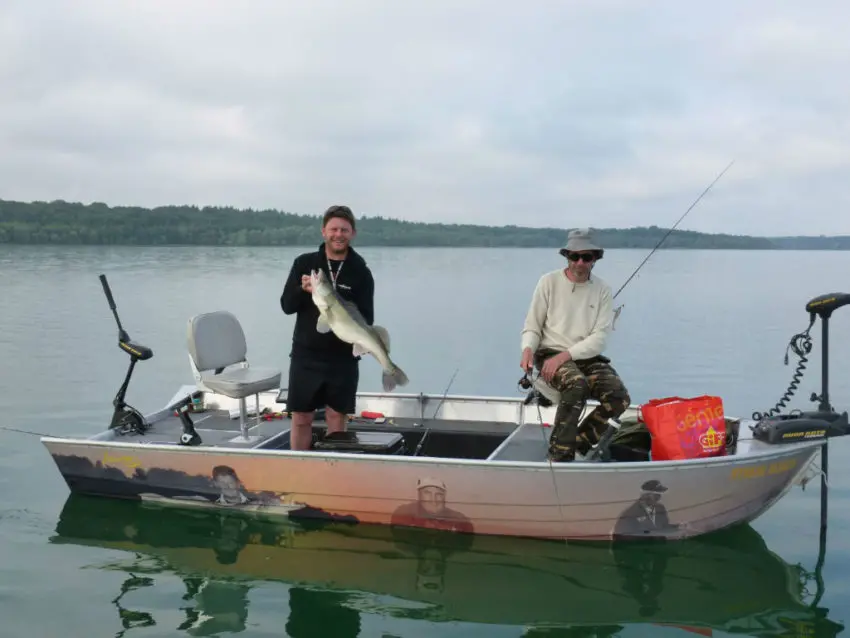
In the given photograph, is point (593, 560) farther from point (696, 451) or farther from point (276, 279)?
point (276, 279)

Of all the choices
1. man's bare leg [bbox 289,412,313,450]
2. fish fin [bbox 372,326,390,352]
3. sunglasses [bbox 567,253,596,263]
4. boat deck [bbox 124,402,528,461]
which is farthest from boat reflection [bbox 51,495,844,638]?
sunglasses [bbox 567,253,596,263]

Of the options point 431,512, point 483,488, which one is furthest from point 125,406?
point 483,488

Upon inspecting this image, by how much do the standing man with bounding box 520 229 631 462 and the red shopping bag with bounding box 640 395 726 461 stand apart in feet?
0.71

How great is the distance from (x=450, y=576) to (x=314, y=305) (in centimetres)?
191

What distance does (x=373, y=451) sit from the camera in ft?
18.8

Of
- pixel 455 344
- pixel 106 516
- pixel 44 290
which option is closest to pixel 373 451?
pixel 106 516

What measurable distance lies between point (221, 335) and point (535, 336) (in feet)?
8.79

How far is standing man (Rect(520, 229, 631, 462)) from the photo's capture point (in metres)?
5.24

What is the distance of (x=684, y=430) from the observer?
5.25 meters

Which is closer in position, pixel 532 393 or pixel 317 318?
pixel 317 318

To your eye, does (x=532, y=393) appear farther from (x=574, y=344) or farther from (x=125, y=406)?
(x=125, y=406)

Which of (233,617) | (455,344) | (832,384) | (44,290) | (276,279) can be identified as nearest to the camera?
(233,617)

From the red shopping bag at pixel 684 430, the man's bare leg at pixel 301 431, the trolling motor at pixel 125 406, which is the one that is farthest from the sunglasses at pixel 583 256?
the trolling motor at pixel 125 406

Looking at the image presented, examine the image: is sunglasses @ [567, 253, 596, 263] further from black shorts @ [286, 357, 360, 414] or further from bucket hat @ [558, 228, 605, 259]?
black shorts @ [286, 357, 360, 414]
